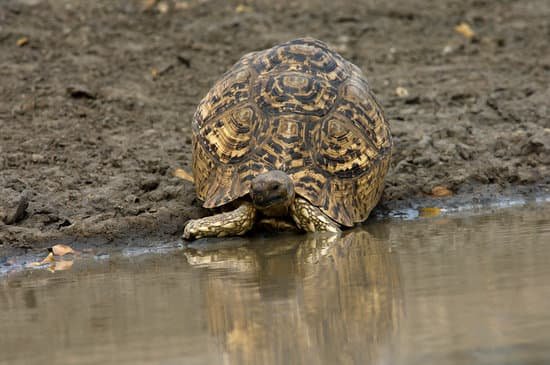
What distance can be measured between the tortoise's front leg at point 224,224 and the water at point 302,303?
0.14m

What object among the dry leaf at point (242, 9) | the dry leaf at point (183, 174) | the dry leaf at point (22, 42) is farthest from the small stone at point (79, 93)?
the dry leaf at point (242, 9)

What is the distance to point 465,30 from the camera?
12352 mm

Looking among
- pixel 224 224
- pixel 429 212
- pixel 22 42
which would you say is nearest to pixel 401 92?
pixel 429 212

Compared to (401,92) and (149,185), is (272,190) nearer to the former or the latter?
(149,185)

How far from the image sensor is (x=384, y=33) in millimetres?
12273

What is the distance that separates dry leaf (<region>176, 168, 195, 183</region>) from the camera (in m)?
7.40

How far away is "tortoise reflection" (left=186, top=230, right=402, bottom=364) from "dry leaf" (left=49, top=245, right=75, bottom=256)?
2.47 ft

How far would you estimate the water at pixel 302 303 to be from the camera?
133 inches

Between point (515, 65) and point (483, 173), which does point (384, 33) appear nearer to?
point (515, 65)

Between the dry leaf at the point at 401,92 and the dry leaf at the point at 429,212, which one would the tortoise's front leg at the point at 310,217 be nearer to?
the dry leaf at the point at 429,212

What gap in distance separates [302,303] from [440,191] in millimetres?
3441

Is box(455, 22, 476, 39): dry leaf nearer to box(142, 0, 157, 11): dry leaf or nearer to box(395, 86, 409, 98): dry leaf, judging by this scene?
box(395, 86, 409, 98): dry leaf

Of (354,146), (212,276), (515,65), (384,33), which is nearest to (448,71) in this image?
(515,65)

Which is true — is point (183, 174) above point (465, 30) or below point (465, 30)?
below
